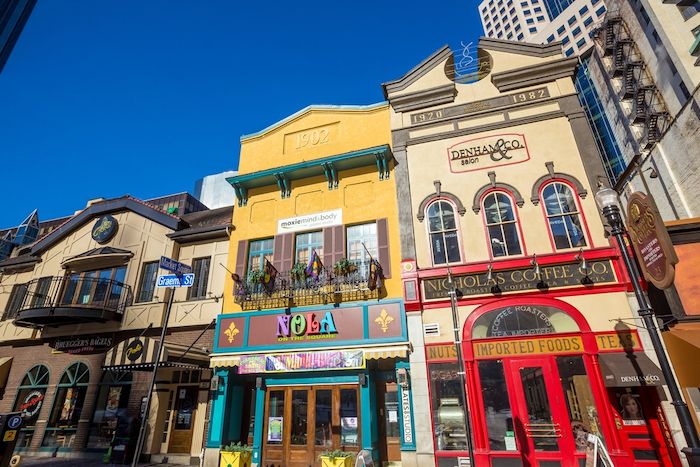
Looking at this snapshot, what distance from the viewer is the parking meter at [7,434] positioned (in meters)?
9.80

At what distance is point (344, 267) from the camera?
12.7 meters

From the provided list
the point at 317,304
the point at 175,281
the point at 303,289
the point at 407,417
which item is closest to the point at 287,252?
the point at 303,289

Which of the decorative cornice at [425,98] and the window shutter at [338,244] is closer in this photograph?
the window shutter at [338,244]

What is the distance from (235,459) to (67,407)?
1001 centimetres

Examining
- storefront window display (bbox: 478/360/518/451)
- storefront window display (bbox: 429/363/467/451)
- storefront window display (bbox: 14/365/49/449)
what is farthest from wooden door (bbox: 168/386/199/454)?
storefront window display (bbox: 478/360/518/451)

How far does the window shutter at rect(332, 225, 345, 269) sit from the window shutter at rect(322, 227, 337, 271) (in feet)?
0.13

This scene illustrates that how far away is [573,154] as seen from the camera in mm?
12078

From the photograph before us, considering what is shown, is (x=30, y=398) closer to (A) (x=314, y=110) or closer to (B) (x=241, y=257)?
(B) (x=241, y=257)

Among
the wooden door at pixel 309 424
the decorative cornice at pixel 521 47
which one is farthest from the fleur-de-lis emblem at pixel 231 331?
the decorative cornice at pixel 521 47

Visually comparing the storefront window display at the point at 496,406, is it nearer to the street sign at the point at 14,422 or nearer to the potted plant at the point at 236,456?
the potted plant at the point at 236,456

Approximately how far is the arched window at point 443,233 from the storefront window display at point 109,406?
13.5m

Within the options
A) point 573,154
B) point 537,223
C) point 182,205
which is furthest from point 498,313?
point 182,205

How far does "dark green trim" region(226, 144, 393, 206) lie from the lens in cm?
1394

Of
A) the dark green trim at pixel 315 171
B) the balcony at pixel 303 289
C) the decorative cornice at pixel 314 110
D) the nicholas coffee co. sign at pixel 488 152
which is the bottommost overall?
the balcony at pixel 303 289
